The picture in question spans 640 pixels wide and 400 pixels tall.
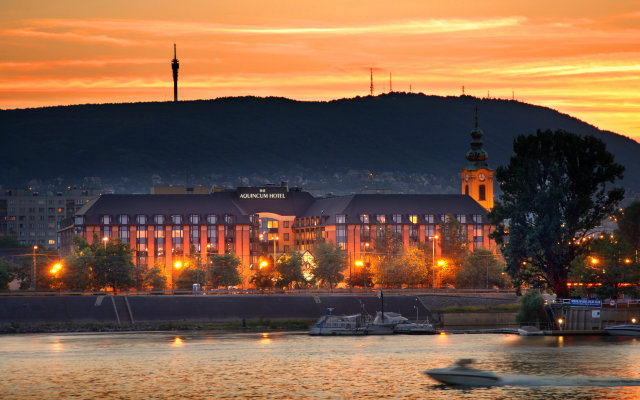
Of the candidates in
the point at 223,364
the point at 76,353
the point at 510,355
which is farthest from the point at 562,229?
the point at 76,353

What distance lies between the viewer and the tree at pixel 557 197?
174m

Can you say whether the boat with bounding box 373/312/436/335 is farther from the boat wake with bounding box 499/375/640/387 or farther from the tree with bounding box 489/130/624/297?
the boat wake with bounding box 499/375/640/387

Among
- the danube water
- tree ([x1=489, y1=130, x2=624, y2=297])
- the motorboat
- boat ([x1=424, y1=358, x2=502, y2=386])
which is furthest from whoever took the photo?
the motorboat

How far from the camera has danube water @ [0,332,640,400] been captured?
11494cm

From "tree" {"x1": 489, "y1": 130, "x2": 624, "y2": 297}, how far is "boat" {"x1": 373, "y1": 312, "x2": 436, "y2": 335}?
1870cm

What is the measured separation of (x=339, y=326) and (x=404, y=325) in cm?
1030

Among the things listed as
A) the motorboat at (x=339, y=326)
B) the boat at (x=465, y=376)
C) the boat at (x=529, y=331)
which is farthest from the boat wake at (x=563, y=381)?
the motorboat at (x=339, y=326)

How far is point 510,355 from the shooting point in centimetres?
14675

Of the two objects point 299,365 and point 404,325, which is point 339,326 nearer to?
point 404,325

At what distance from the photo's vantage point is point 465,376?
118m

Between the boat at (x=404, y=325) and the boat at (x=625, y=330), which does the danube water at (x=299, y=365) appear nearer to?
the boat at (x=625, y=330)

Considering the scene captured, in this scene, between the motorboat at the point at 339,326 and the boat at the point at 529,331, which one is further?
the motorboat at the point at 339,326

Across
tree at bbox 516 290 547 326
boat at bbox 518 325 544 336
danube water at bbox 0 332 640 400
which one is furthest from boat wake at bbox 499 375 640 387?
tree at bbox 516 290 547 326

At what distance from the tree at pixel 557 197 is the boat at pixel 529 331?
21.9ft
